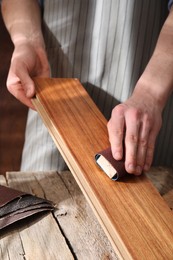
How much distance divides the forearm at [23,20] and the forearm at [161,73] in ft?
1.17

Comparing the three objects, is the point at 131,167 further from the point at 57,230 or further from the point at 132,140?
the point at 57,230

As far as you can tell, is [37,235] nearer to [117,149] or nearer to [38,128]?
[117,149]

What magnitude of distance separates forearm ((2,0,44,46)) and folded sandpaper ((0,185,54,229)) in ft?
1.62

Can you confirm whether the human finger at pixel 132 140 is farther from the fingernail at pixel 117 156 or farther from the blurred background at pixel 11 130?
the blurred background at pixel 11 130

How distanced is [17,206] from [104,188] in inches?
7.7

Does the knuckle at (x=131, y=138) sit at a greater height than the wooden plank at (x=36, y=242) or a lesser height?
greater

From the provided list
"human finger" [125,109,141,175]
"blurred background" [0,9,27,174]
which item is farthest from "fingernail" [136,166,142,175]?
"blurred background" [0,9,27,174]

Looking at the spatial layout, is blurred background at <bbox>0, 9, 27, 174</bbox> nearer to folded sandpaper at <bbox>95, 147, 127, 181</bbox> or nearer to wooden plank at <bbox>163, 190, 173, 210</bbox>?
wooden plank at <bbox>163, 190, 173, 210</bbox>

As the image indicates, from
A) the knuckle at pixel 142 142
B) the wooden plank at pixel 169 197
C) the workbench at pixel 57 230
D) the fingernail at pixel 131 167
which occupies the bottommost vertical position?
the wooden plank at pixel 169 197

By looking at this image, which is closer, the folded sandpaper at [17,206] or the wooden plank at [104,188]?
the wooden plank at [104,188]

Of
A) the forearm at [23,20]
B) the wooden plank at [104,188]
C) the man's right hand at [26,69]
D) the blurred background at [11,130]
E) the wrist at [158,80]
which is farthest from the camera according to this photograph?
the blurred background at [11,130]

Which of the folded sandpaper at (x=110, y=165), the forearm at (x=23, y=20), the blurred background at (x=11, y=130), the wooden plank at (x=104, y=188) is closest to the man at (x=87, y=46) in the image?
the forearm at (x=23, y=20)

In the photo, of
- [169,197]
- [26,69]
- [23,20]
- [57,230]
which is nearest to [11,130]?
[23,20]

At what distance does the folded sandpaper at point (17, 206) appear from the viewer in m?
0.91
